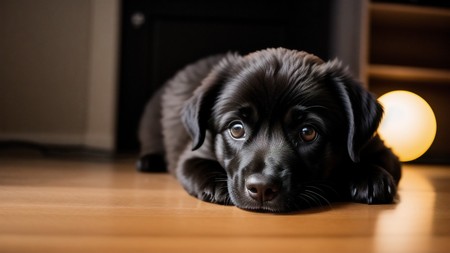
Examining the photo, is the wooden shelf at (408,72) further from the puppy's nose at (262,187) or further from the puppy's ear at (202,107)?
the puppy's nose at (262,187)

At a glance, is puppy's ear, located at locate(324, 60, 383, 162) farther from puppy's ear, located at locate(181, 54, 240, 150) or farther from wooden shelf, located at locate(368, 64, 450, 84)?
wooden shelf, located at locate(368, 64, 450, 84)

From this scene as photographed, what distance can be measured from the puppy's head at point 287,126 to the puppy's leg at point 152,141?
1020mm

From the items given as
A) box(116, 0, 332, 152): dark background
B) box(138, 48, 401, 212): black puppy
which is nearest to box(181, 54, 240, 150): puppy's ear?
box(138, 48, 401, 212): black puppy

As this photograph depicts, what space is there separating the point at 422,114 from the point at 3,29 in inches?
143

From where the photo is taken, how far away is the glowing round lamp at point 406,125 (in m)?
3.17

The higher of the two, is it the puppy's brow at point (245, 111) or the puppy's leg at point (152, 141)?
the puppy's brow at point (245, 111)

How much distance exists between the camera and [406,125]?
316 cm

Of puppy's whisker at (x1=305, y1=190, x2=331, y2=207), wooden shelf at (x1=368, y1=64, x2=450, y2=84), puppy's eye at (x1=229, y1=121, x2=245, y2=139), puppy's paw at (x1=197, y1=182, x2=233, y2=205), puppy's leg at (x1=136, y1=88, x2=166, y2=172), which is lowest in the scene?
puppy's leg at (x1=136, y1=88, x2=166, y2=172)

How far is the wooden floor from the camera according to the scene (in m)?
1.17

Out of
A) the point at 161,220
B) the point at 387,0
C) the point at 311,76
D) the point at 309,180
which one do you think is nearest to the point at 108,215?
the point at 161,220

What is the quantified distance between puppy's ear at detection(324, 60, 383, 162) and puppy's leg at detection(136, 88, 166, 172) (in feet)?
4.56

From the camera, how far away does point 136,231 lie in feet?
4.26

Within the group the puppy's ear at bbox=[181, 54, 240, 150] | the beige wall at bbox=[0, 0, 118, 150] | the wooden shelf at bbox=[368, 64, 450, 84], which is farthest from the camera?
the beige wall at bbox=[0, 0, 118, 150]

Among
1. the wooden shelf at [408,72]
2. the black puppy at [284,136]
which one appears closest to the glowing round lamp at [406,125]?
the wooden shelf at [408,72]
